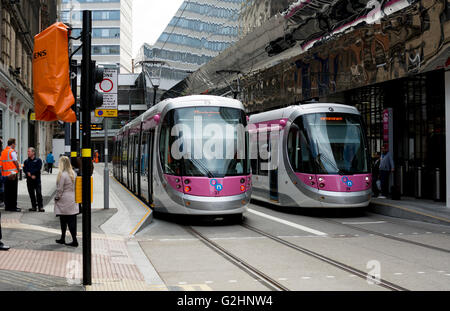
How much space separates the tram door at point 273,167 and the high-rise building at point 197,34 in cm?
2074

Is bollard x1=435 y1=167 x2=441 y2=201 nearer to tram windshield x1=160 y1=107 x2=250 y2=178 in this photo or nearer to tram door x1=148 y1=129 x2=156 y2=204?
tram windshield x1=160 y1=107 x2=250 y2=178

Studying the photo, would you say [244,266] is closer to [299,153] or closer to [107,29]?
[299,153]

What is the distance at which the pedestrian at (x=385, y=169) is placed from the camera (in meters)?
18.3

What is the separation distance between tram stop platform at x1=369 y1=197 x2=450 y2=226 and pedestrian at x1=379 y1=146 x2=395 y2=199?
0.59m

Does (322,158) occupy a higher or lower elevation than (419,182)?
higher

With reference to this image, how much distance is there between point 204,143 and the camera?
13453mm

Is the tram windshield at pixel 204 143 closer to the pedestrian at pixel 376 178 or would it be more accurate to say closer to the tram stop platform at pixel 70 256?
the tram stop platform at pixel 70 256

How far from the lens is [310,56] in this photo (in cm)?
2294

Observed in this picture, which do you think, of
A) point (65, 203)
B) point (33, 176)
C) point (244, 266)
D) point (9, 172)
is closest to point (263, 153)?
point (33, 176)

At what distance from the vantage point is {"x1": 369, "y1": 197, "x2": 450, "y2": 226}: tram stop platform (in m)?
14.3

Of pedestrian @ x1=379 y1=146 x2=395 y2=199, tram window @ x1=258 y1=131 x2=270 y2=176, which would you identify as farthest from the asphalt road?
pedestrian @ x1=379 y1=146 x2=395 y2=199

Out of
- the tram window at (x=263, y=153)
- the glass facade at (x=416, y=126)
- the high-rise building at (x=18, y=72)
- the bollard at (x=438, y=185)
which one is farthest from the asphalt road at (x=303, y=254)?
the high-rise building at (x=18, y=72)

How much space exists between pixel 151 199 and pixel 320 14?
12.5 metres

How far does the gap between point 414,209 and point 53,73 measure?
11.3 metres
